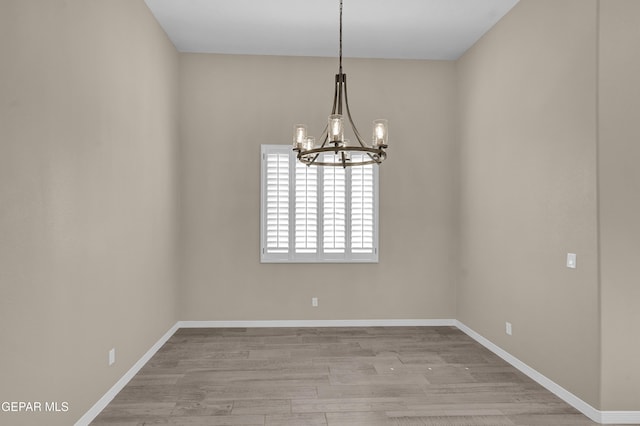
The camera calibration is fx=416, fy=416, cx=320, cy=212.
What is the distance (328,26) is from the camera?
14.7ft

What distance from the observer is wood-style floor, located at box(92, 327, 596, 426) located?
2.92 meters

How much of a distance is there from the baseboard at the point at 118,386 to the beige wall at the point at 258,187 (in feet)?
2.78

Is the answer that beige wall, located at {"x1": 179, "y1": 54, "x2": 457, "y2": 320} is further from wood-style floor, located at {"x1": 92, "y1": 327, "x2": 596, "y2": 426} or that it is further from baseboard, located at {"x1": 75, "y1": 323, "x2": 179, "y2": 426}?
baseboard, located at {"x1": 75, "y1": 323, "x2": 179, "y2": 426}

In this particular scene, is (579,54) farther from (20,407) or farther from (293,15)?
(20,407)

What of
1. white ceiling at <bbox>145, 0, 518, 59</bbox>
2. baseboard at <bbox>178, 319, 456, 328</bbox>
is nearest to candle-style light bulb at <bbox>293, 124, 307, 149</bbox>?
white ceiling at <bbox>145, 0, 518, 59</bbox>

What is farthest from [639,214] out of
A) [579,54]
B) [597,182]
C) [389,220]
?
[389,220]

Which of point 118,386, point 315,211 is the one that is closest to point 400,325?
point 315,211

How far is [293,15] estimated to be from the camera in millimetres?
4250

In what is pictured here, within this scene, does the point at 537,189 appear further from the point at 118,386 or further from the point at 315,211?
the point at 118,386

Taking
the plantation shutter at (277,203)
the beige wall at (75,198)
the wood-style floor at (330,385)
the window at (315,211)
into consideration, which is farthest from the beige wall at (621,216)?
the beige wall at (75,198)

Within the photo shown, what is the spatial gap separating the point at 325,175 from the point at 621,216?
10.3ft

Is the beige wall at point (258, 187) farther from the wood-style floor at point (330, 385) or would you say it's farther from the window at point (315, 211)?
the wood-style floor at point (330, 385)

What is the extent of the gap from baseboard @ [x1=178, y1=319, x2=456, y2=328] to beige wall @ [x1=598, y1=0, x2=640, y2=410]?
2.56 meters

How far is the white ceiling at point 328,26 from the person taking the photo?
405 cm
